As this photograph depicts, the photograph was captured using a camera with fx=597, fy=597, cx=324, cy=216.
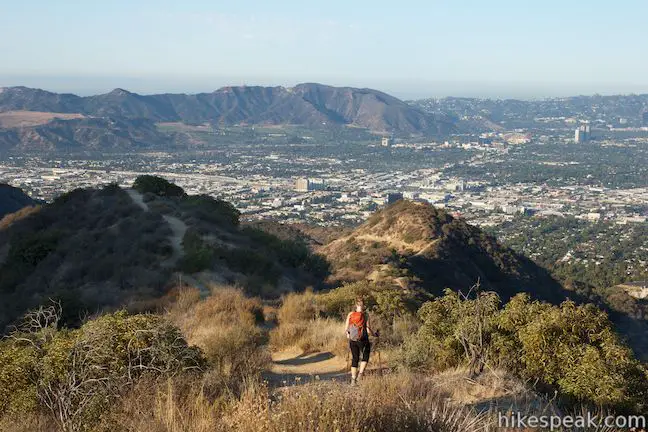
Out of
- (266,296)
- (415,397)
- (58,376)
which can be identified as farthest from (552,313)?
(266,296)

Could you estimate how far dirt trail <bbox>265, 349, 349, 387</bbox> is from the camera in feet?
21.6

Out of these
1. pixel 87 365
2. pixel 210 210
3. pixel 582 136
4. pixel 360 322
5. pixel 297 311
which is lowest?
pixel 582 136

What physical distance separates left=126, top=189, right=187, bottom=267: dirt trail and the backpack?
36.3 feet

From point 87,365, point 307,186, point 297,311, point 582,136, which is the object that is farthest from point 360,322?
point 582,136

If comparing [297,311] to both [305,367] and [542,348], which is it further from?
[542,348]

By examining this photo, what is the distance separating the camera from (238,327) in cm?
750

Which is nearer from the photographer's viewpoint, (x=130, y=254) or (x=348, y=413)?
(x=348, y=413)

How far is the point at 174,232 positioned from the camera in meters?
20.4

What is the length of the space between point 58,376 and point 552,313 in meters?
4.72

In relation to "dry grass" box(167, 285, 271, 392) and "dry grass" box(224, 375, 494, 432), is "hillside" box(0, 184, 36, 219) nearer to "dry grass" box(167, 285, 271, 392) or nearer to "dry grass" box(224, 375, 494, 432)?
"dry grass" box(167, 285, 271, 392)

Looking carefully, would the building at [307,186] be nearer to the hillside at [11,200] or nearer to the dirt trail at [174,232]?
the hillside at [11,200]

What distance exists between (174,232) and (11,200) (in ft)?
78.5

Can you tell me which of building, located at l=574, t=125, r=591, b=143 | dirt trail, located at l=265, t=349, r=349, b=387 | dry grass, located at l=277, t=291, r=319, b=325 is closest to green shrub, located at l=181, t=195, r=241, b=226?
dry grass, located at l=277, t=291, r=319, b=325

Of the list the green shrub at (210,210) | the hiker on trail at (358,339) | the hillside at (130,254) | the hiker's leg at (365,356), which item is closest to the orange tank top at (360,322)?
the hiker on trail at (358,339)
